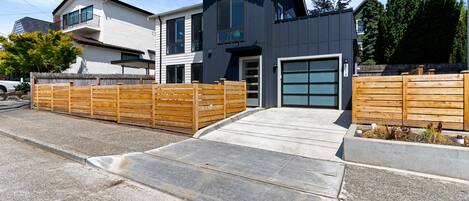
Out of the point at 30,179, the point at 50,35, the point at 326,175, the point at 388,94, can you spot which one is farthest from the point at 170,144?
the point at 50,35

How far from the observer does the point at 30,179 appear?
4.11 meters

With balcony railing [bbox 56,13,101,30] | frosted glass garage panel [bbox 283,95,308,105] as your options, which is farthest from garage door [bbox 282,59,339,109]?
balcony railing [bbox 56,13,101,30]

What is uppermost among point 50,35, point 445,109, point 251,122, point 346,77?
point 50,35

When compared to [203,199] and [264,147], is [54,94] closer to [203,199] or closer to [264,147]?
[264,147]

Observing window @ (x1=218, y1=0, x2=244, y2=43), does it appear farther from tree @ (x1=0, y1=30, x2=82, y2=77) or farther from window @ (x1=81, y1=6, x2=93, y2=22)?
window @ (x1=81, y1=6, x2=93, y2=22)

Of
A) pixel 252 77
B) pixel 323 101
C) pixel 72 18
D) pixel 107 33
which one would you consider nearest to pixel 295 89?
pixel 323 101

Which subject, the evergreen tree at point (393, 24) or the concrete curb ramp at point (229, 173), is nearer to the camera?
the concrete curb ramp at point (229, 173)

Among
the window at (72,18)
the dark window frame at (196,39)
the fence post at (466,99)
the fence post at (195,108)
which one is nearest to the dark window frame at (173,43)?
the dark window frame at (196,39)

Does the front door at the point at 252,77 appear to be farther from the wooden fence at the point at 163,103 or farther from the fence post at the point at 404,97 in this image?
the fence post at the point at 404,97

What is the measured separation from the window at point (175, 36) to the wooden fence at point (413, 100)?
10.4 meters

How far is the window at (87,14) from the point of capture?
A: 71.8 feet

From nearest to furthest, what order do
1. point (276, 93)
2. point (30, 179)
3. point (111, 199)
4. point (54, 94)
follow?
point (111, 199) → point (30, 179) → point (276, 93) → point (54, 94)

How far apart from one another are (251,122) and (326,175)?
Result: 14.4ft

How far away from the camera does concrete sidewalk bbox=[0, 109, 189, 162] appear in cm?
574
